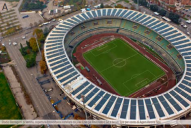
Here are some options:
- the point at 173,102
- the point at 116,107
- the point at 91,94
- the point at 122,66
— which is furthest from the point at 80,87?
the point at 173,102

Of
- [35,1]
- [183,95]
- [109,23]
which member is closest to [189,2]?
[109,23]

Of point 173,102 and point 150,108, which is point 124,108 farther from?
point 173,102

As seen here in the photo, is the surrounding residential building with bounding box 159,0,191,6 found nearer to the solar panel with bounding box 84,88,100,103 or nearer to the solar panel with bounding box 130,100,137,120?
the solar panel with bounding box 130,100,137,120

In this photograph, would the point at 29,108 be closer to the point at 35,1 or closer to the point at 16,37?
the point at 16,37

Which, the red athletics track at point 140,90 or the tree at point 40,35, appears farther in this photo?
the tree at point 40,35

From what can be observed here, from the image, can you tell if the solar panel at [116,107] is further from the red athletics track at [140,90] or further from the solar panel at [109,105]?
the red athletics track at [140,90]

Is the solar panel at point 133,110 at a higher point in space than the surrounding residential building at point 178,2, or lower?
lower

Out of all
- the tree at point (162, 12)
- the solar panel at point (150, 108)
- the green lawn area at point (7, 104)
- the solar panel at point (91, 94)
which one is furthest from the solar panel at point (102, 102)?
the tree at point (162, 12)
